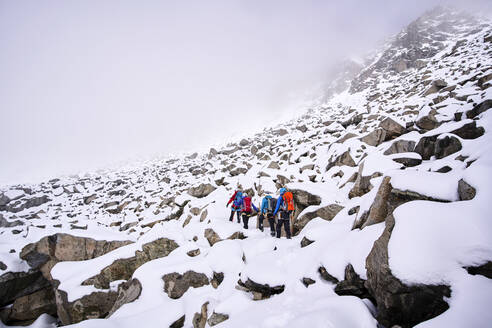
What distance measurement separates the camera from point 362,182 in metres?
8.86

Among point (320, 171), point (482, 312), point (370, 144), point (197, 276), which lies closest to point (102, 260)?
point (197, 276)

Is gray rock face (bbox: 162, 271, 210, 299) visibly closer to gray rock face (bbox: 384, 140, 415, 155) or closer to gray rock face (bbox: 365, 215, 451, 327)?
gray rock face (bbox: 365, 215, 451, 327)

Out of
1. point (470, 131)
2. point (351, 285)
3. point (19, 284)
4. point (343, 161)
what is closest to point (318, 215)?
point (351, 285)

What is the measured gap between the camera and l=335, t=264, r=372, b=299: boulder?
11.7 ft

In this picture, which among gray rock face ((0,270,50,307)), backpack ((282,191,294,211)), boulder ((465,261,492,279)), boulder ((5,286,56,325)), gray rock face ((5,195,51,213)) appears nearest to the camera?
boulder ((465,261,492,279))

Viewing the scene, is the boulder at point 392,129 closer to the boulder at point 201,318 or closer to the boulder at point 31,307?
the boulder at point 201,318

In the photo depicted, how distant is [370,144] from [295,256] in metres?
11.1

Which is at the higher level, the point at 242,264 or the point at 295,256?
the point at 295,256

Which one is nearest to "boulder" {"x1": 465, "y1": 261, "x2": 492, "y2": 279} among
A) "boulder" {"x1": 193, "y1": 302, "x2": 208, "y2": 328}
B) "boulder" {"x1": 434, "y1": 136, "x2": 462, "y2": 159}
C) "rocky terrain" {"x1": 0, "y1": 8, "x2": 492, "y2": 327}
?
"rocky terrain" {"x1": 0, "y1": 8, "x2": 492, "y2": 327}

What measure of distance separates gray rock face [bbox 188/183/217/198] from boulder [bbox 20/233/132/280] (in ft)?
29.0

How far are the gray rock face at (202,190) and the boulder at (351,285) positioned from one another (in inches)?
621

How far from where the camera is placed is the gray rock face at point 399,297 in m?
2.49

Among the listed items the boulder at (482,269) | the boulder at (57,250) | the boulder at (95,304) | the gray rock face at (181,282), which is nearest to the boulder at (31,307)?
the boulder at (57,250)

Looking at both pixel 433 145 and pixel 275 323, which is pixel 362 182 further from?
pixel 275 323
